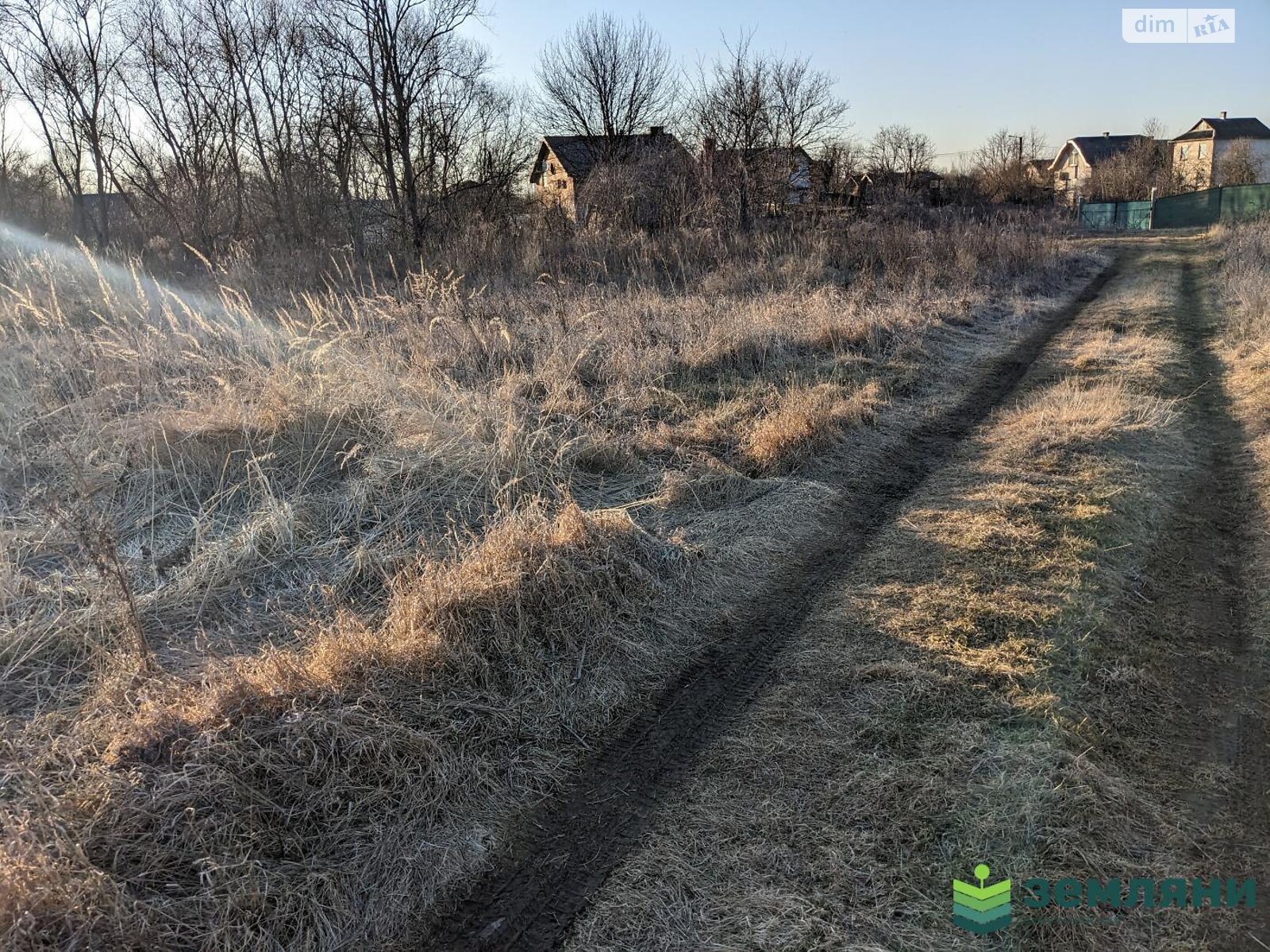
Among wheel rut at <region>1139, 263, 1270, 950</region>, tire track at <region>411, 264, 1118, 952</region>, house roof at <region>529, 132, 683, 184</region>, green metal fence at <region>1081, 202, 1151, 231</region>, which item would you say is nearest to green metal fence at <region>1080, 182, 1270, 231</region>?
green metal fence at <region>1081, 202, 1151, 231</region>

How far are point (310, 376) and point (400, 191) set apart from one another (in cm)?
1430

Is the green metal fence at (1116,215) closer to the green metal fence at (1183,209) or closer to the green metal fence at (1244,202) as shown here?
the green metal fence at (1183,209)

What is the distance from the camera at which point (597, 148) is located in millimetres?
30422

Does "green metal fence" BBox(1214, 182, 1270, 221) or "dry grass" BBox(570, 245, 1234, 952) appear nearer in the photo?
"dry grass" BBox(570, 245, 1234, 952)

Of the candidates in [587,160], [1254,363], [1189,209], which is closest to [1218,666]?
[1254,363]

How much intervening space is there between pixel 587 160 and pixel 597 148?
1788 millimetres

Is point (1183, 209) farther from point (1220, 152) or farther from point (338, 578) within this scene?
point (338, 578)

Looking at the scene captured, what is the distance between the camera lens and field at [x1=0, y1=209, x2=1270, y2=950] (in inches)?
93.2

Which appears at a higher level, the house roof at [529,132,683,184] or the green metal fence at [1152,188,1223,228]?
the house roof at [529,132,683,184]

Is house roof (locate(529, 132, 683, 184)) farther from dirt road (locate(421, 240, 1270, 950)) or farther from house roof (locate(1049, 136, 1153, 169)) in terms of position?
house roof (locate(1049, 136, 1153, 169))

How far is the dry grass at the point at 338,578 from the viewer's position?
2352 mm

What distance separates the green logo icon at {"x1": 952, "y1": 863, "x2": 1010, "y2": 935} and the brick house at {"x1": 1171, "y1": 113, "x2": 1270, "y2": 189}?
54.6 meters

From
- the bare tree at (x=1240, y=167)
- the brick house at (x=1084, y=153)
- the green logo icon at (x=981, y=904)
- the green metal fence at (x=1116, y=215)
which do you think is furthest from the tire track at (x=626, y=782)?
the brick house at (x=1084, y=153)

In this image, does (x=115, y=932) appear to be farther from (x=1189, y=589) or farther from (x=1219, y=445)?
(x=1219, y=445)
